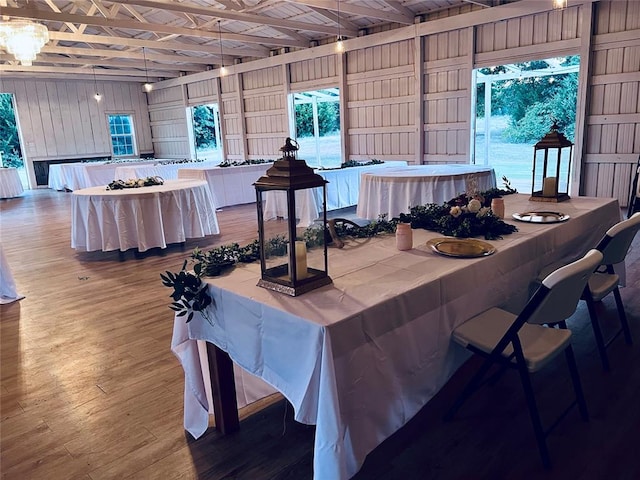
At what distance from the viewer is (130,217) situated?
512cm

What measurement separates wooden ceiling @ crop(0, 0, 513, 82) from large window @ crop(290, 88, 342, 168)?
114cm

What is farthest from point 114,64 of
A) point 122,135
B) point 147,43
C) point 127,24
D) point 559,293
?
point 559,293

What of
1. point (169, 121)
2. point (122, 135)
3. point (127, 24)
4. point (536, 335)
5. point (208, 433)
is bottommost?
point (208, 433)

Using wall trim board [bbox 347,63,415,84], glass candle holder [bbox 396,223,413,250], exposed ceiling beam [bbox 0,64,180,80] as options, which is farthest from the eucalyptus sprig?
exposed ceiling beam [bbox 0,64,180,80]

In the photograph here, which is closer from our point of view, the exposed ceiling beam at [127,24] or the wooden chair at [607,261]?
the wooden chair at [607,261]

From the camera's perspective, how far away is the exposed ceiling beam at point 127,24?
6779 mm

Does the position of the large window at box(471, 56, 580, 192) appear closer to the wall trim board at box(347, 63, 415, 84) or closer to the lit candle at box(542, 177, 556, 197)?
the wall trim board at box(347, 63, 415, 84)

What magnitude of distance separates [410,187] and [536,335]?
153 inches

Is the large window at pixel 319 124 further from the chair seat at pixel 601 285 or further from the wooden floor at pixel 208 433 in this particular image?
the chair seat at pixel 601 285

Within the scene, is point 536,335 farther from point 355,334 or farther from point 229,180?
point 229,180

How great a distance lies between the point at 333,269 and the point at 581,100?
244 inches

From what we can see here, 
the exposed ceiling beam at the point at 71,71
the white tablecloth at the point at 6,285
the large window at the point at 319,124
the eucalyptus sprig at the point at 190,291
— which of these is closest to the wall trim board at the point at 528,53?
the large window at the point at 319,124

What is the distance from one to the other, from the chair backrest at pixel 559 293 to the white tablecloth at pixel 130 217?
171 inches

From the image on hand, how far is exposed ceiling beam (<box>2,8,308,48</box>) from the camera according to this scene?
22.2ft
